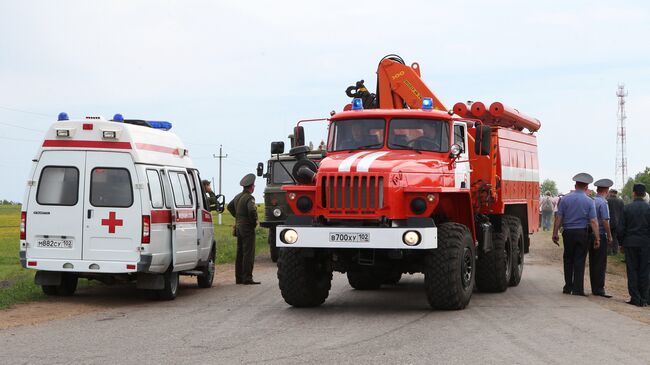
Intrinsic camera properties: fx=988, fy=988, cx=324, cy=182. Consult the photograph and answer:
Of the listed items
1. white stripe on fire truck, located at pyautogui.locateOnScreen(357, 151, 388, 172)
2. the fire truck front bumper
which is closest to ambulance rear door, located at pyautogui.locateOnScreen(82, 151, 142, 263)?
the fire truck front bumper

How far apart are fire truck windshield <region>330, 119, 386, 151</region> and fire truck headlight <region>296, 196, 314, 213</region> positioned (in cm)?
150

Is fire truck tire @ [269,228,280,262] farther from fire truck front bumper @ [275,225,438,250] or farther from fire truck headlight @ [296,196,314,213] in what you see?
fire truck front bumper @ [275,225,438,250]

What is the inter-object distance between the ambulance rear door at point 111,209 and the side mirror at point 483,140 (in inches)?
202

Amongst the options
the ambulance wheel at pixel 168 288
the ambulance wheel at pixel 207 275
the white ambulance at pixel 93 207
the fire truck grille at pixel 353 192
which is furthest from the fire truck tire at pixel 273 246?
the fire truck grille at pixel 353 192

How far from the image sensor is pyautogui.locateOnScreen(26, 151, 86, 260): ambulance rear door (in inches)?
583

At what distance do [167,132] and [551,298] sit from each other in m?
A: 6.92

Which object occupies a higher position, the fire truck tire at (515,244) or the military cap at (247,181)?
the military cap at (247,181)

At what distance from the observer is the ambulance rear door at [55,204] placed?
14812mm

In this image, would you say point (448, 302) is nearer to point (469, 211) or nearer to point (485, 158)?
point (469, 211)

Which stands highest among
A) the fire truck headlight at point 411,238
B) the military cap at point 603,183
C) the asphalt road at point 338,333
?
the military cap at point 603,183

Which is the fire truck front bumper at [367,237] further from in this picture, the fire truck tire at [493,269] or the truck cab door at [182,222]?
the fire truck tire at [493,269]

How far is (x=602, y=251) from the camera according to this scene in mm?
17078

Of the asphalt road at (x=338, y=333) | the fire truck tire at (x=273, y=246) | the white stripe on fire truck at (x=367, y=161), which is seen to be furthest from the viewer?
the fire truck tire at (x=273, y=246)

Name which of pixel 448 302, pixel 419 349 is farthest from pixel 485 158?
pixel 419 349
